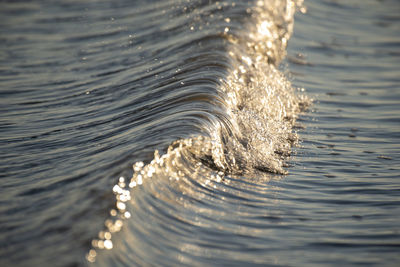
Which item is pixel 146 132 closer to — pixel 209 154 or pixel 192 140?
pixel 192 140

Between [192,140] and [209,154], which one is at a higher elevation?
[192,140]

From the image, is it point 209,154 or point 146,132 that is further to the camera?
point 146,132

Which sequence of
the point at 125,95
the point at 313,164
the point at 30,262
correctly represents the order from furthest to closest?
the point at 125,95 < the point at 313,164 < the point at 30,262

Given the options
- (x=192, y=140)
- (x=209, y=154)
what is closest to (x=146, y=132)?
(x=192, y=140)

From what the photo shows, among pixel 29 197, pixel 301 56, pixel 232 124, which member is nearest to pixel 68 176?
pixel 29 197

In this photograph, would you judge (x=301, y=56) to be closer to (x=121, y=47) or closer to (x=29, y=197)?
(x=121, y=47)
